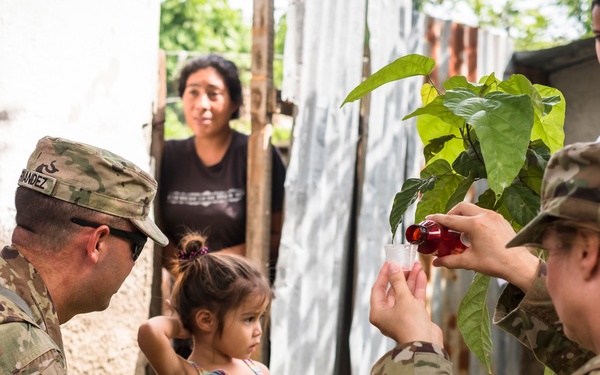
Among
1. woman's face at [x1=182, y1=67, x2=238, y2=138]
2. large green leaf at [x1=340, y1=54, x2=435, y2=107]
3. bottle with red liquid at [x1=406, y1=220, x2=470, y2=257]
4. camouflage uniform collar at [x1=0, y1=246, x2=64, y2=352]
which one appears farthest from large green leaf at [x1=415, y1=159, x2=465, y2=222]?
woman's face at [x1=182, y1=67, x2=238, y2=138]

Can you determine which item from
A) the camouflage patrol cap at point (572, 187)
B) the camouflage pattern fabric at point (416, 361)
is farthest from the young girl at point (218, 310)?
the camouflage patrol cap at point (572, 187)

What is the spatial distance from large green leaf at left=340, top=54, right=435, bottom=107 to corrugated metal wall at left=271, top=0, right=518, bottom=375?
2.25 m

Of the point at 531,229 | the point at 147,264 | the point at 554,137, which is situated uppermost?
the point at 554,137

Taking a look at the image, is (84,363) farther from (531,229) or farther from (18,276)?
(531,229)

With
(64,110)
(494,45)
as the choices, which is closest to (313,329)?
(64,110)

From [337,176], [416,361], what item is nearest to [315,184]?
[337,176]

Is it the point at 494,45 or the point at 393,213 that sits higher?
the point at 494,45

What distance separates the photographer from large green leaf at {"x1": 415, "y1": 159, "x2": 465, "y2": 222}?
2377 mm

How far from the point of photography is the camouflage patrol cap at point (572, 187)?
1.47m

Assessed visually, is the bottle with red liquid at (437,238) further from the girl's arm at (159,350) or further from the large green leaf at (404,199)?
the girl's arm at (159,350)

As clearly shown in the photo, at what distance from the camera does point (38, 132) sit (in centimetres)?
354

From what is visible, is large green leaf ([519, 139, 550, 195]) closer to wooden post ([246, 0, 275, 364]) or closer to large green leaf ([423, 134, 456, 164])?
large green leaf ([423, 134, 456, 164])

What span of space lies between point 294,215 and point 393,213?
224 cm

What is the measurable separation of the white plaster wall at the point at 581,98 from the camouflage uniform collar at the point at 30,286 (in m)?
4.52
